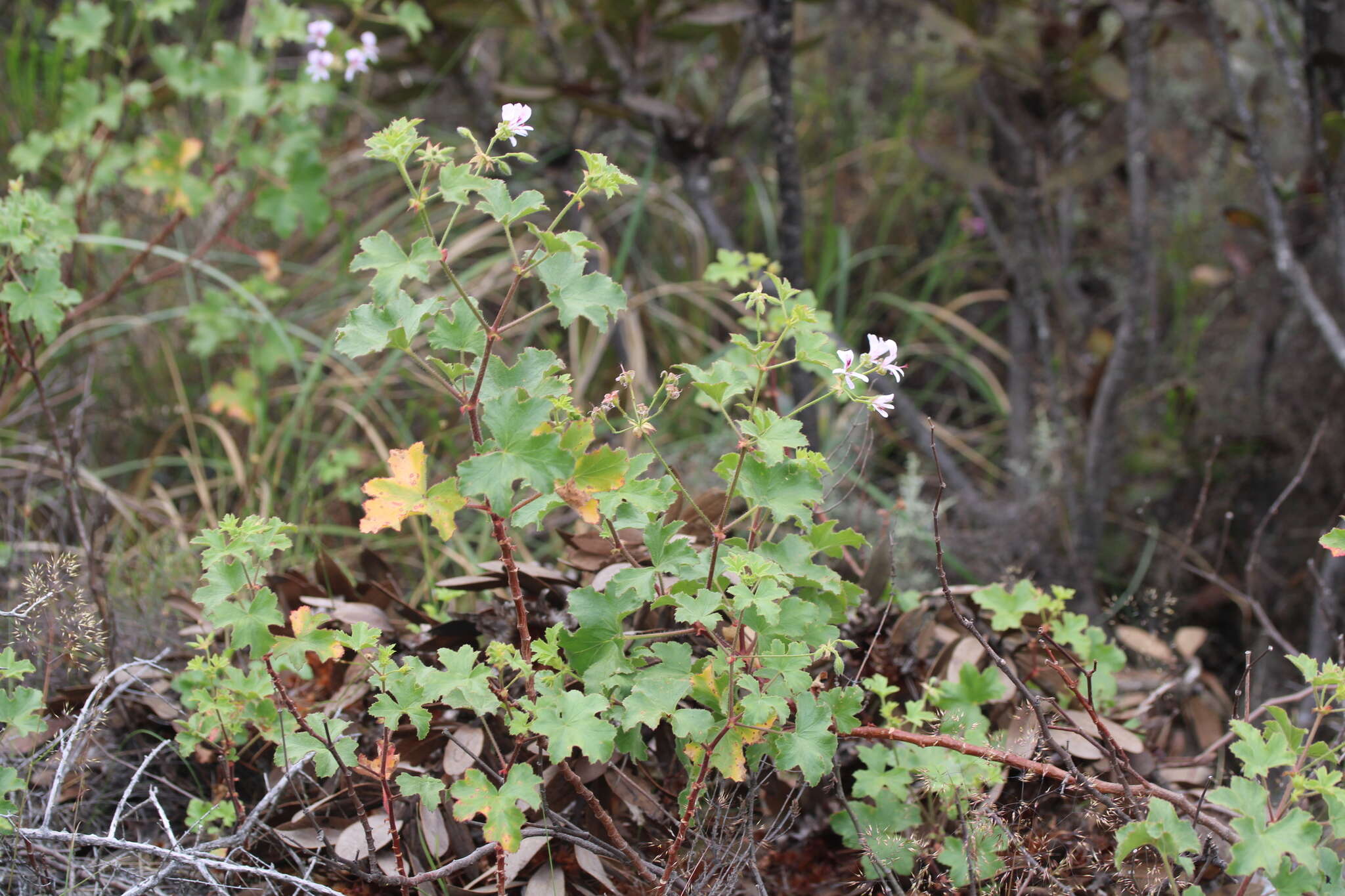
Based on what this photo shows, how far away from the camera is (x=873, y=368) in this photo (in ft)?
3.84

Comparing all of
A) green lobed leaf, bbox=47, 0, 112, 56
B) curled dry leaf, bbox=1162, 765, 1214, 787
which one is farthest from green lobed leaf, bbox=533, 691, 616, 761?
green lobed leaf, bbox=47, 0, 112, 56

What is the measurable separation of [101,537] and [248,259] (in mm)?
1484

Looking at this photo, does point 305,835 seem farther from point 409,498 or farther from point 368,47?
point 368,47

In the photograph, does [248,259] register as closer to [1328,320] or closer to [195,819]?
[195,819]

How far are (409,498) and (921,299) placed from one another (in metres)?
2.82

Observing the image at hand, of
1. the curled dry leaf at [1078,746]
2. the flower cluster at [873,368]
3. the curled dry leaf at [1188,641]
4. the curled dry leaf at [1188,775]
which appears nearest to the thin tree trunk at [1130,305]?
the curled dry leaf at [1188,641]

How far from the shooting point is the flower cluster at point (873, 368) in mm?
1138

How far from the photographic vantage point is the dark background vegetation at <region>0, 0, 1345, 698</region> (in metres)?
2.20

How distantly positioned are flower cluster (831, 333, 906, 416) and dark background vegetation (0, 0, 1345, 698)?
333 mm

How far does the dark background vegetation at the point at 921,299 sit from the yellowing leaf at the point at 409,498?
67 centimetres

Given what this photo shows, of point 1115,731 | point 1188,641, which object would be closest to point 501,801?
point 1115,731

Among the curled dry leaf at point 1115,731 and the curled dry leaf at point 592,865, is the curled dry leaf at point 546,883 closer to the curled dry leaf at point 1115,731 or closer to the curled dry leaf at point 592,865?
the curled dry leaf at point 592,865

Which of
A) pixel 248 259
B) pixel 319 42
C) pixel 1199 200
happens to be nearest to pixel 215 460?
pixel 248 259

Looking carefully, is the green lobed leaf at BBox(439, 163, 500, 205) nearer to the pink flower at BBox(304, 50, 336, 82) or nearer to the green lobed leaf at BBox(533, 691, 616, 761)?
the green lobed leaf at BBox(533, 691, 616, 761)
